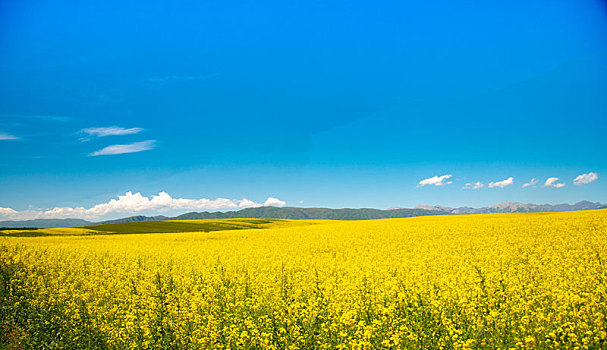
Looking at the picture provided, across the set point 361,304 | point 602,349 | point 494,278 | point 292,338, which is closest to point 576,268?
point 494,278

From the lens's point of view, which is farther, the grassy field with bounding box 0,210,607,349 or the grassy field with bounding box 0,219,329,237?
the grassy field with bounding box 0,219,329,237

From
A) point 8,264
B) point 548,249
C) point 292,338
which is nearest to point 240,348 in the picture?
point 292,338

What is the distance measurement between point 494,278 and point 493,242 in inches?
372

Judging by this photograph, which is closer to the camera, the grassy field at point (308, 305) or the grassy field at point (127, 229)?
the grassy field at point (308, 305)

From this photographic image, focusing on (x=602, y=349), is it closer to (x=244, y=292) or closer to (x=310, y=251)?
(x=244, y=292)

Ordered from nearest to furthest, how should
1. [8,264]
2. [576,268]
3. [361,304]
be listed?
[361,304]
[576,268]
[8,264]

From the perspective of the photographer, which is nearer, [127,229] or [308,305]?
[308,305]

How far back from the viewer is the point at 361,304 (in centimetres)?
749

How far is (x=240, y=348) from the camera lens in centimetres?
561

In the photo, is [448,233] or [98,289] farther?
[448,233]

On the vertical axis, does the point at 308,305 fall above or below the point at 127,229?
below

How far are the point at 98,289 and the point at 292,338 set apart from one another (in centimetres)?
729

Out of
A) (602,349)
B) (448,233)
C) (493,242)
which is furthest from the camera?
(448,233)

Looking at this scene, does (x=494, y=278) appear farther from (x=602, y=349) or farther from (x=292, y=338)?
(x=292, y=338)
